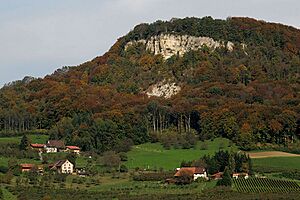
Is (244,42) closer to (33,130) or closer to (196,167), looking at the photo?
(33,130)

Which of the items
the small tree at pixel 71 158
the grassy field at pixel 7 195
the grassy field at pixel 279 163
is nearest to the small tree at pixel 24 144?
the small tree at pixel 71 158

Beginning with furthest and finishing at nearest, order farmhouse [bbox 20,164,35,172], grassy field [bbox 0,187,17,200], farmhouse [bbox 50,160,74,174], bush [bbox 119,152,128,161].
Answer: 1. bush [bbox 119,152,128,161]
2. farmhouse [bbox 50,160,74,174]
3. farmhouse [bbox 20,164,35,172]
4. grassy field [bbox 0,187,17,200]

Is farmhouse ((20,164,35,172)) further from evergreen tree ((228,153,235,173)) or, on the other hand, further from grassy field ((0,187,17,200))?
evergreen tree ((228,153,235,173))

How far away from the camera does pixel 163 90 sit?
12206cm

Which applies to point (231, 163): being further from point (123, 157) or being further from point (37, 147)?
point (37, 147)

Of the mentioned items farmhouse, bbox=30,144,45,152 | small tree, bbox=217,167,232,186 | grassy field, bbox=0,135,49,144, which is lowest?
small tree, bbox=217,167,232,186

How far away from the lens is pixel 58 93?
114 meters

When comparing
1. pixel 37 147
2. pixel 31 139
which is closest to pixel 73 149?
pixel 37 147

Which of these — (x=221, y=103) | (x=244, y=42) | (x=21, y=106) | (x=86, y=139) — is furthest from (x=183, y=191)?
(x=244, y=42)

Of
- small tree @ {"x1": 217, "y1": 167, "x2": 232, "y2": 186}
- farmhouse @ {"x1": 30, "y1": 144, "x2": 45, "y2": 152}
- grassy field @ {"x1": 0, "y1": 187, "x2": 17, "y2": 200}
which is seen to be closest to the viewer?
grassy field @ {"x1": 0, "y1": 187, "x2": 17, "y2": 200}

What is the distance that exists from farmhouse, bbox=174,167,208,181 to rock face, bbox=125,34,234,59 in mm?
61404

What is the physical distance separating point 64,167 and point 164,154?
1556 centimetres

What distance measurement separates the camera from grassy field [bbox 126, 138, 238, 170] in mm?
79625

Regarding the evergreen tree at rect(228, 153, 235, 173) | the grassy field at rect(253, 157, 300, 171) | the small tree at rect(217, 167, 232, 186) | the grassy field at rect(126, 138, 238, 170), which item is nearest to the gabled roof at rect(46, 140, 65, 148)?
the grassy field at rect(126, 138, 238, 170)
